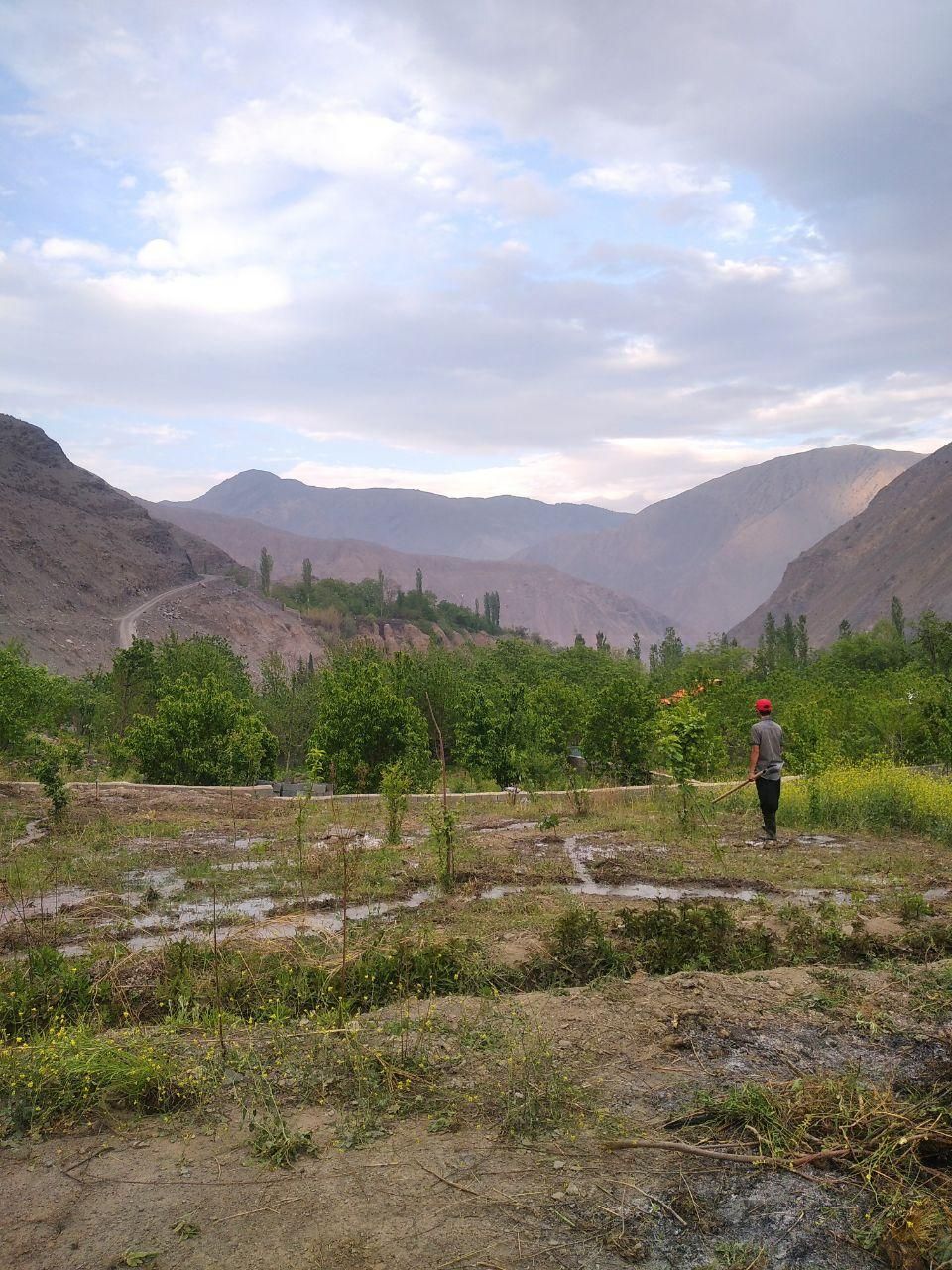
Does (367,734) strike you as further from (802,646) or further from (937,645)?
(802,646)

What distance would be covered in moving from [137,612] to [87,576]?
17.4 ft

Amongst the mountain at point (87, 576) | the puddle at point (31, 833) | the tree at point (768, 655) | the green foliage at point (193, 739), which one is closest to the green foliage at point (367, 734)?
the green foliage at point (193, 739)

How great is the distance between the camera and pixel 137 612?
7350cm

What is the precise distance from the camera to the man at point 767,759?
10.6 m

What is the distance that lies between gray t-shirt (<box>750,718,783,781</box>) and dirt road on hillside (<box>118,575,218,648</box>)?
53.4 m

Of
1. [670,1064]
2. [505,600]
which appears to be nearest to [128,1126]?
[670,1064]

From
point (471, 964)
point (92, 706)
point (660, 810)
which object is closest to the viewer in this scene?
point (471, 964)

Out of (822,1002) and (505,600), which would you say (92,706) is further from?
(505,600)

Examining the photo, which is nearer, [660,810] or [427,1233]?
[427,1233]

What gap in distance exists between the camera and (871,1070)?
4547mm

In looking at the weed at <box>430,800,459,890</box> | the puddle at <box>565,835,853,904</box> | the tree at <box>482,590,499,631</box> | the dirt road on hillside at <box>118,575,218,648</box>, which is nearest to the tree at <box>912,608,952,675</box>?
the puddle at <box>565,835,853,904</box>

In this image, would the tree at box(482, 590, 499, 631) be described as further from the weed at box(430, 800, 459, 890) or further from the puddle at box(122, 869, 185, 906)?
the weed at box(430, 800, 459, 890)

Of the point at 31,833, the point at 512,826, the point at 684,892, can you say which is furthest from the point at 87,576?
the point at 684,892

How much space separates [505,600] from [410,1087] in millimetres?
187521
